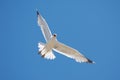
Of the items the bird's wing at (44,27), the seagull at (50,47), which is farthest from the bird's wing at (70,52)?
the bird's wing at (44,27)

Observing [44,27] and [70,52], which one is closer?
[44,27]

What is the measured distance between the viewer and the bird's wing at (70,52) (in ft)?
29.9

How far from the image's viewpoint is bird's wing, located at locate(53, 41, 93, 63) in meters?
9.10

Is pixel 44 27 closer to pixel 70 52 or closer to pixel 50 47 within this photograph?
pixel 50 47

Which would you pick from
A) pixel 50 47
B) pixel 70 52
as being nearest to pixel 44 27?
pixel 50 47

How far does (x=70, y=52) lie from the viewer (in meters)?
9.23

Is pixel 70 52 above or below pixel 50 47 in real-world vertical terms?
above

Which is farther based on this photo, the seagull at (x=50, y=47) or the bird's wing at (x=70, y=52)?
the bird's wing at (x=70, y=52)

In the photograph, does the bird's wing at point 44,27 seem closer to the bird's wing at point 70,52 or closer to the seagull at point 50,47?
the seagull at point 50,47

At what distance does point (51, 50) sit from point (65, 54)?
559 millimetres

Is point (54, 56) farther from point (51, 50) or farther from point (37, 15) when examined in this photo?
point (37, 15)

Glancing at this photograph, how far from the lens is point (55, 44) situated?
30.1 feet

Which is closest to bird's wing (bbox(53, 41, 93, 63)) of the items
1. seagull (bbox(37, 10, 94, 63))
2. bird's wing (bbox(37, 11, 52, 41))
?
seagull (bbox(37, 10, 94, 63))

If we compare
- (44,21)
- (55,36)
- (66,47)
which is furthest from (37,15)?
(66,47)
